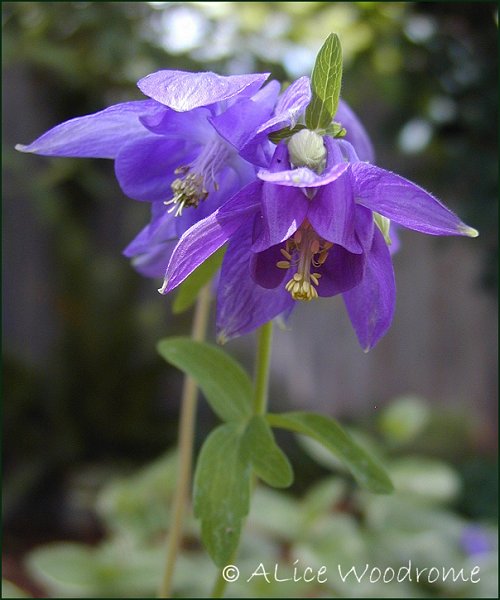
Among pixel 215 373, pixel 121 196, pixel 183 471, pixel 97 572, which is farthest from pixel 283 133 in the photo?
pixel 121 196

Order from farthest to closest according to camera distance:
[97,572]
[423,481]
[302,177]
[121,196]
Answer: [121,196]
[423,481]
[97,572]
[302,177]

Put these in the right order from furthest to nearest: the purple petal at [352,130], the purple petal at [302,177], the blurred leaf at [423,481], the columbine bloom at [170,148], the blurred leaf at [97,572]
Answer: the blurred leaf at [423,481], the blurred leaf at [97,572], the purple petal at [352,130], the columbine bloom at [170,148], the purple petal at [302,177]

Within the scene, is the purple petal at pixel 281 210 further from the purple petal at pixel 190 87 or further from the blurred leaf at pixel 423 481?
the blurred leaf at pixel 423 481

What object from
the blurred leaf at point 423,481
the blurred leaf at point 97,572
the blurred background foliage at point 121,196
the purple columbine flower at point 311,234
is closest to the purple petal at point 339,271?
the purple columbine flower at point 311,234

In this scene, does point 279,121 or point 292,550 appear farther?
point 292,550

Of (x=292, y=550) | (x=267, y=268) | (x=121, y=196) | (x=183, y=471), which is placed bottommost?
(x=292, y=550)

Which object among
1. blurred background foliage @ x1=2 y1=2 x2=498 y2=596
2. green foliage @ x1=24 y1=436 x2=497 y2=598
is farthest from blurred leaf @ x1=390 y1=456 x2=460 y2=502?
blurred background foliage @ x1=2 y1=2 x2=498 y2=596

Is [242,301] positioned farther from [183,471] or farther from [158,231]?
[183,471]
